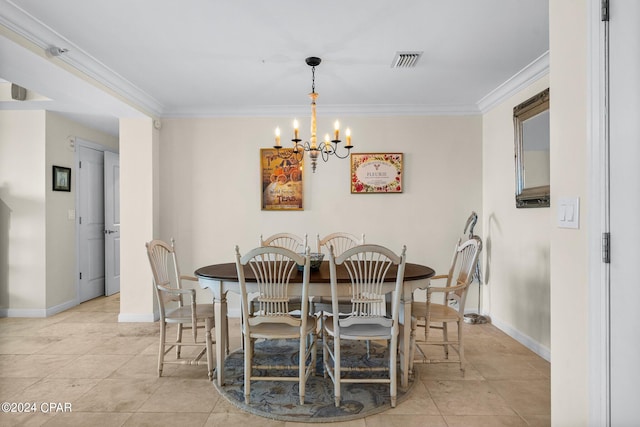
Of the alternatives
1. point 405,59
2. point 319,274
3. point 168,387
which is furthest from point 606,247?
point 168,387

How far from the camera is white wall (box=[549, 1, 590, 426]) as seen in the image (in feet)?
4.22

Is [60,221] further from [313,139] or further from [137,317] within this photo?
[313,139]

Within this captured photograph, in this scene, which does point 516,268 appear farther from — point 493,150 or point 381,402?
point 381,402

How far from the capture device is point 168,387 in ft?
8.61

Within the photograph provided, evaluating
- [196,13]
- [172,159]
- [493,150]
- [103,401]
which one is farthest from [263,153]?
[103,401]

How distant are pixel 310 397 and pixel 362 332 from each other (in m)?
0.56

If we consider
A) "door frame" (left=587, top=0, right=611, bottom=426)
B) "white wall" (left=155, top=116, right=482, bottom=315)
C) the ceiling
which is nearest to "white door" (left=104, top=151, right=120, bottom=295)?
the ceiling

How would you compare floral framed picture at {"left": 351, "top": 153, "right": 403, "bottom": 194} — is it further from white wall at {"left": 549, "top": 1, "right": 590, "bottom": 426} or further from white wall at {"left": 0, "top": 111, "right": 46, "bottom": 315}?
white wall at {"left": 0, "top": 111, "right": 46, "bottom": 315}

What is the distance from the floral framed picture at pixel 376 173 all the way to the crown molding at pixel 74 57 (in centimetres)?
239

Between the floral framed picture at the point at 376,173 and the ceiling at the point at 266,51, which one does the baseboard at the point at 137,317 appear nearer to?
the ceiling at the point at 266,51

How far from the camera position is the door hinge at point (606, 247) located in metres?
1.19

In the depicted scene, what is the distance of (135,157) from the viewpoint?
425 centimetres

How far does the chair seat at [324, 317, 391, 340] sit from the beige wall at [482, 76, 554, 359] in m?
1.66

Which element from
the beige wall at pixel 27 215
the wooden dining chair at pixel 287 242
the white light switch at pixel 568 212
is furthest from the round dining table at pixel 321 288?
the beige wall at pixel 27 215
